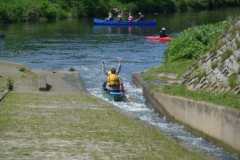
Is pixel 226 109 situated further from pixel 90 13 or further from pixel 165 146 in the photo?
pixel 90 13

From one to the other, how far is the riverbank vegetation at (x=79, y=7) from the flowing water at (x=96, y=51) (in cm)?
505

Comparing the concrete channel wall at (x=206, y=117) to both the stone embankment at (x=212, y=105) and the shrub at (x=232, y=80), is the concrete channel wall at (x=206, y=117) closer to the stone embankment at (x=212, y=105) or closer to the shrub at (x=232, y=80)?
the stone embankment at (x=212, y=105)

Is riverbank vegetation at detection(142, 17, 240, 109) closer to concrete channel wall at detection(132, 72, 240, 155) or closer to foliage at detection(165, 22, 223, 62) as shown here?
foliage at detection(165, 22, 223, 62)

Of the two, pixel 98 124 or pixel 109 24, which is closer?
pixel 98 124

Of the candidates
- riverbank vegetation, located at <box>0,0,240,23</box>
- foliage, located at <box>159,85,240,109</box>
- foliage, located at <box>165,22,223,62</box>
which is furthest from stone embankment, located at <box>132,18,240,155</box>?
riverbank vegetation, located at <box>0,0,240,23</box>

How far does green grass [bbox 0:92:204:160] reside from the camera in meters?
13.1

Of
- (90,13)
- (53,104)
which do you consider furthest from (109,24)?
(53,104)

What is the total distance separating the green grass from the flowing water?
2187 millimetres

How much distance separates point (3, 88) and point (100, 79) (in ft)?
27.7

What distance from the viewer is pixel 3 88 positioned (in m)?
22.9

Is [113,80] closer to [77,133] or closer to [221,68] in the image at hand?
[221,68]

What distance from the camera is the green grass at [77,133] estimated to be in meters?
13.1

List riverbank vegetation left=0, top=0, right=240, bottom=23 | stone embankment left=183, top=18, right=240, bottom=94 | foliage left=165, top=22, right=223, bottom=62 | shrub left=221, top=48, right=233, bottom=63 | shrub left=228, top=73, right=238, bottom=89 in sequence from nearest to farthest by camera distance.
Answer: shrub left=228, top=73, right=238, bottom=89 < stone embankment left=183, top=18, right=240, bottom=94 < shrub left=221, top=48, right=233, bottom=63 < foliage left=165, top=22, right=223, bottom=62 < riverbank vegetation left=0, top=0, right=240, bottom=23

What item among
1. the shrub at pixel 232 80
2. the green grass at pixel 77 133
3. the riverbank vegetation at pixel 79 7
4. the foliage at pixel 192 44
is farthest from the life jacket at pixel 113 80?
the riverbank vegetation at pixel 79 7
